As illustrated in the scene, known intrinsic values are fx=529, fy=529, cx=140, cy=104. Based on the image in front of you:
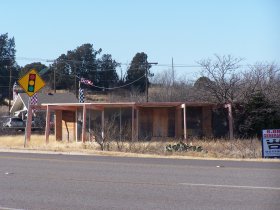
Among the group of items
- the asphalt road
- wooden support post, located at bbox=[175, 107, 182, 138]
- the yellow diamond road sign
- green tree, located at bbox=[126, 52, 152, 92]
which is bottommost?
the asphalt road

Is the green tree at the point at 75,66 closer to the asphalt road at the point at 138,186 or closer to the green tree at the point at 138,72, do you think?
the green tree at the point at 138,72

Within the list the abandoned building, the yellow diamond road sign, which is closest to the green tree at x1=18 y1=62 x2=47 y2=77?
the abandoned building

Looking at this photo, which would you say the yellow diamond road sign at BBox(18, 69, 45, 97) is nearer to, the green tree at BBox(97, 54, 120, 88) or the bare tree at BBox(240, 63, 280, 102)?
the bare tree at BBox(240, 63, 280, 102)

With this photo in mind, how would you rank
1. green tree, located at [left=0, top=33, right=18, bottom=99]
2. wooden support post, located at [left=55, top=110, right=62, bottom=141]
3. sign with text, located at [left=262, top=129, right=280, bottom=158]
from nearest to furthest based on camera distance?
sign with text, located at [left=262, top=129, right=280, bottom=158] → wooden support post, located at [left=55, top=110, right=62, bottom=141] → green tree, located at [left=0, top=33, right=18, bottom=99]

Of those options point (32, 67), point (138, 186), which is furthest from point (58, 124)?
point (32, 67)

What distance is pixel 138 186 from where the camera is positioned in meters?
12.1

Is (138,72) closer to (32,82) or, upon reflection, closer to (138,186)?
(32,82)

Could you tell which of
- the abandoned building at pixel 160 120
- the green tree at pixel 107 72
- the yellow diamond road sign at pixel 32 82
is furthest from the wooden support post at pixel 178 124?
the green tree at pixel 107 72

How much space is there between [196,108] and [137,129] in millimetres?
4066

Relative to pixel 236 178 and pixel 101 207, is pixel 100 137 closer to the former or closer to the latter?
pixel 236 178

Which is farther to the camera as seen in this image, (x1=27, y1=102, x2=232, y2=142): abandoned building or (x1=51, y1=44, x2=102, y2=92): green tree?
(x1=51, y1=44, x2=102, y2=92): green tree

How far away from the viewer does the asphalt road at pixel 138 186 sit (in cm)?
986

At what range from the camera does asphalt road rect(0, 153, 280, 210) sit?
9859 mm

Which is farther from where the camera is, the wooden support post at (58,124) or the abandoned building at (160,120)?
the wooden support post at (58,124)
